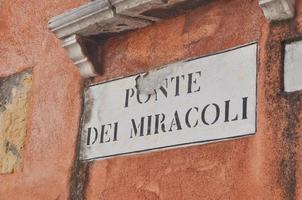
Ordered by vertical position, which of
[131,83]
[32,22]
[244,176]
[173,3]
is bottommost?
[244,176]

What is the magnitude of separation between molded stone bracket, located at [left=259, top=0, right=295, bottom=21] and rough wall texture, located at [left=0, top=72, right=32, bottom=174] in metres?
1.79

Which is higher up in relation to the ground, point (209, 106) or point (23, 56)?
point (23, 56)

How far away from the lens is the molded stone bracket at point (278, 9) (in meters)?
3.03

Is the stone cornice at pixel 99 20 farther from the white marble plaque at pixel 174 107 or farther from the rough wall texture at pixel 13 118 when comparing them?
A: the rough wall texture at pixel 13 118

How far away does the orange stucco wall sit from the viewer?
3.00 meters

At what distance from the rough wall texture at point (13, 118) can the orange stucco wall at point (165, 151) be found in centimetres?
5

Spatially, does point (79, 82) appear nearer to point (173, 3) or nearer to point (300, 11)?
point (173, 3)

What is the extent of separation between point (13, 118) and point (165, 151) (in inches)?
52.6

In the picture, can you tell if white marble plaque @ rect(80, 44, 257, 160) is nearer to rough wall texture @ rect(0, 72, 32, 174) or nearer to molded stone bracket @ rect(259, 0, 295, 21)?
molded stone bracket @ rect(259, 0, 295, 21)

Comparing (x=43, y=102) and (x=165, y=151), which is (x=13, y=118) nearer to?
(x=43, y=102)

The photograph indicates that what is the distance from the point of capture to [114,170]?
3.64m

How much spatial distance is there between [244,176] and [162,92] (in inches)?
26.6

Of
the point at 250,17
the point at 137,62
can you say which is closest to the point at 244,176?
the point at 250,17

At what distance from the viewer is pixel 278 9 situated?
3.06 metres
